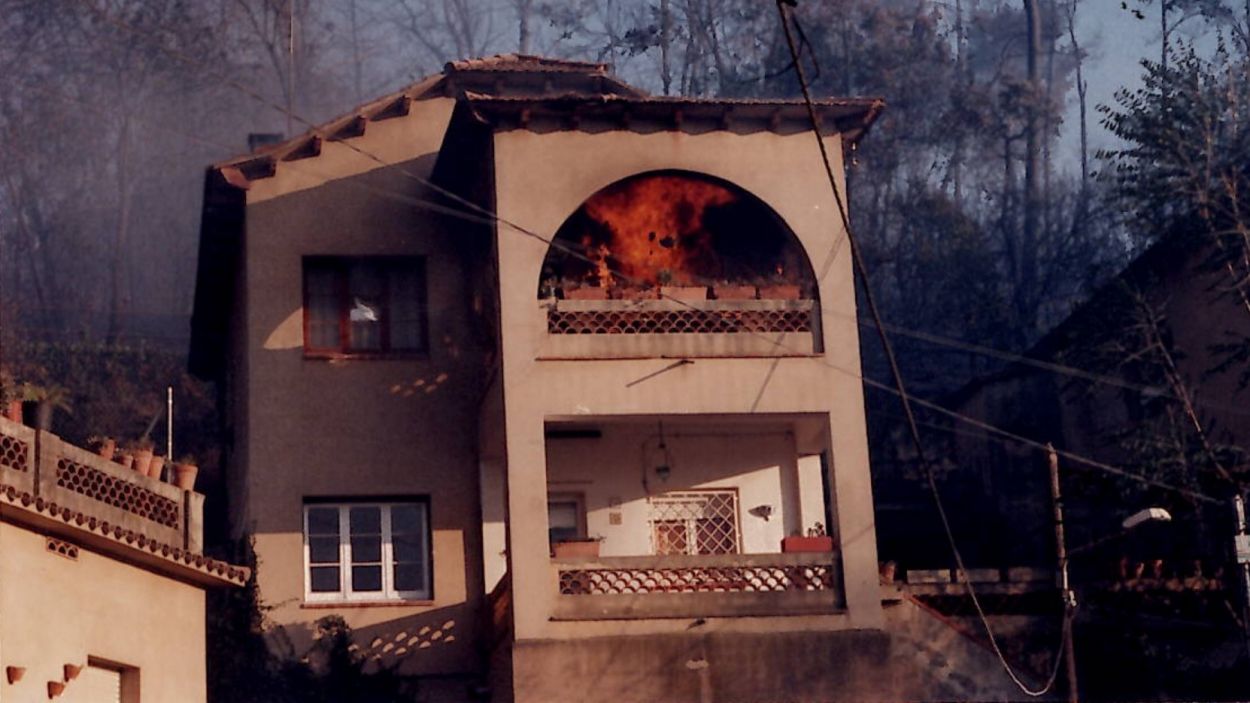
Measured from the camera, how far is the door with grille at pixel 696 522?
88.9 ft

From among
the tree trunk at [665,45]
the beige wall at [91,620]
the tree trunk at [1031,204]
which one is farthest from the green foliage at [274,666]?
the tree trunk at [665,45]

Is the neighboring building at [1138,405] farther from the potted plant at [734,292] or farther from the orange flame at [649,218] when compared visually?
the orange flame at [649,218]

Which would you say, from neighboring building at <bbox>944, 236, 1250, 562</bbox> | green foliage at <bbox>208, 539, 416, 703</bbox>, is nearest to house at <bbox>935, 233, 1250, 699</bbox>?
neighboring building at <bbox>944, 236, 1250, 562</bbox>

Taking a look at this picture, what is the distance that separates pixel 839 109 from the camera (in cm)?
2581

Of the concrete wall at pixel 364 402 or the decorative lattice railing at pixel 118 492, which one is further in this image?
the concrete wall at pixel 364 402

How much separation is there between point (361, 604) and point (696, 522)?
5042mm

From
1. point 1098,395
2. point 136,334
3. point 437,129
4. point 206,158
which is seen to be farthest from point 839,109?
point 206,158

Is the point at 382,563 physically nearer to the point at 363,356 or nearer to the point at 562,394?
the point at 363,356

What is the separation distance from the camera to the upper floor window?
2748 cm

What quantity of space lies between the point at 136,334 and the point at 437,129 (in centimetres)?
2687

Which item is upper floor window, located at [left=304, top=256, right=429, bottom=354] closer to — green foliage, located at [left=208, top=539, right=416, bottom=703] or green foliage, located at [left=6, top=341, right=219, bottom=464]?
green foliage, located at [left=208, top=539, right=416, bottom=703]

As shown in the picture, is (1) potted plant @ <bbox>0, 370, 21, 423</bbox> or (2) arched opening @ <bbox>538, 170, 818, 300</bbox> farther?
(2) arched opening @ <bbox>538, 170, 818, 300</bbox>

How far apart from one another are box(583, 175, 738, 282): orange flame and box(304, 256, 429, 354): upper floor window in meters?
2.93

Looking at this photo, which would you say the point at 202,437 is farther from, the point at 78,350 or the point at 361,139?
the point at 361,139
